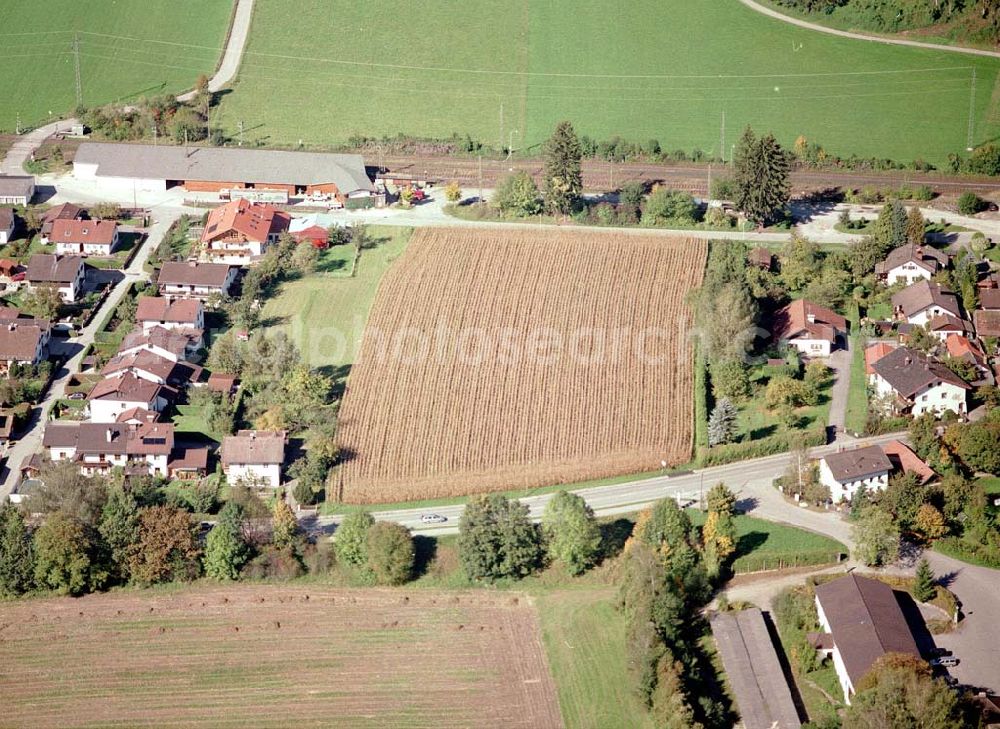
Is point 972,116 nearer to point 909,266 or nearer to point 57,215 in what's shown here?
point 909,266

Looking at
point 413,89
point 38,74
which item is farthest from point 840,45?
point 38,74

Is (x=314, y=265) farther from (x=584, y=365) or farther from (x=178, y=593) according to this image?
(x=178, y=593)

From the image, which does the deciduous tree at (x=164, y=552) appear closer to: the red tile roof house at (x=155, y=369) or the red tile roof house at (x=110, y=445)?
the red tile roof house at (x=110, y=445)

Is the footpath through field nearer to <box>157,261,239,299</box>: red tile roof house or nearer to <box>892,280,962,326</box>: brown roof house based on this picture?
<box>892,280,962,326</box>: brown roof house

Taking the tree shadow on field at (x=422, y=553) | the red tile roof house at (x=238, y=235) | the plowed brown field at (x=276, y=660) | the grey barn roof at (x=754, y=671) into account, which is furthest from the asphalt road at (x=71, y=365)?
the grey barn roof at (x=754, y=671)

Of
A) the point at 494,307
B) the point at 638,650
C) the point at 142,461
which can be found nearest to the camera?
the point at 638,650

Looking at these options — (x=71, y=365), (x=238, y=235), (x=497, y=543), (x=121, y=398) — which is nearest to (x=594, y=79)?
(x=238, y=235)
